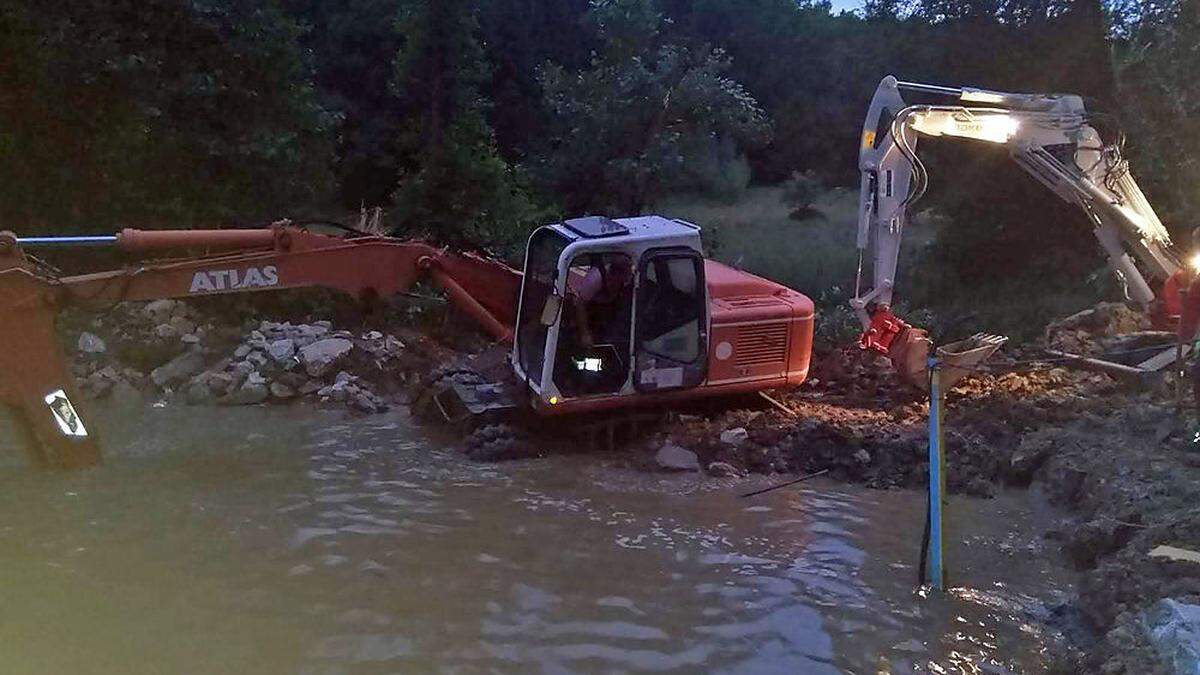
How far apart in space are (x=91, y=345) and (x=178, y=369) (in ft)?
4.36

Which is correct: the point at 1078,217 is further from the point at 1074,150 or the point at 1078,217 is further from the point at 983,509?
the point at 983,509

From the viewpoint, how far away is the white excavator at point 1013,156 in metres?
9.49

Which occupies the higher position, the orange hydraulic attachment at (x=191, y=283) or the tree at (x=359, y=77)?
the tree at (x=359, y=77)

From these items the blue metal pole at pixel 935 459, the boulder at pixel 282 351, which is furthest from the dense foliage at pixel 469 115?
the blue metal pole at pixel 935 459

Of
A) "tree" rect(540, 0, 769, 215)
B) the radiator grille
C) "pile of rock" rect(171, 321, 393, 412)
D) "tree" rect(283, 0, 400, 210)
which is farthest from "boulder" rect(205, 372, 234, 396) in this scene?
"tree" rect(283, 0, 400, 210)

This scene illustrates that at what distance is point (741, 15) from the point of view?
100ft

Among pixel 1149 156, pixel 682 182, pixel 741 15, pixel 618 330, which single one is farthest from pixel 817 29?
pixel 618 330

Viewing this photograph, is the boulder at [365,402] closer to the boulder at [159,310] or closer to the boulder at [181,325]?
the boulder at [181,325]

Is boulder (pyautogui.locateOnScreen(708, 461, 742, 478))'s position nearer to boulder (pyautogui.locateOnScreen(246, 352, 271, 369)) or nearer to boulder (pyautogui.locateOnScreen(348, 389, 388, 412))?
boulder (pyautogui.locateOnScreen(348, 389, 388, 412))

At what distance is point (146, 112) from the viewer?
14844 mm

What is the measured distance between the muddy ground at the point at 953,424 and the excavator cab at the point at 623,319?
0.74 m

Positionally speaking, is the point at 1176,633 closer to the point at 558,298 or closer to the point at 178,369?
the point at 558,298

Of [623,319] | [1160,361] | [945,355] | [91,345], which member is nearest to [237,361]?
[91,345]

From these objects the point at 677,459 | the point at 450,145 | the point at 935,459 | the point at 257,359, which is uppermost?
the point at 450,145
